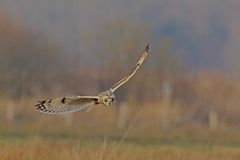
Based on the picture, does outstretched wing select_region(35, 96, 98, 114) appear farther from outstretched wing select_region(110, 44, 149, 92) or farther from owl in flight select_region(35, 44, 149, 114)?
outstretched wing select_region(110, 44, 149, 92)

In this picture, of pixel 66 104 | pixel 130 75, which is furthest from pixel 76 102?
pixel 130 75

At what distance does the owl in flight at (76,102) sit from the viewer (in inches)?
174

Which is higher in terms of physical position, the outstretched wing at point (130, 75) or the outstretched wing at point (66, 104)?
the outstretched wing at point (130, 75)

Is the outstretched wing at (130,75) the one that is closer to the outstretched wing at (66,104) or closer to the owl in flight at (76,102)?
the owl in flight at (76,102)

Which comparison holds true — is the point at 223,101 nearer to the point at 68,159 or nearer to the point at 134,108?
the point at 134,108

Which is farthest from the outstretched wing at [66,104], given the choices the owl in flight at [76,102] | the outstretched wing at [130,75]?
the outstretched wing at [130,75]

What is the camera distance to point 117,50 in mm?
37094

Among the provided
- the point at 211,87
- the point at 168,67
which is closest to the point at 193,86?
the point at 211,87

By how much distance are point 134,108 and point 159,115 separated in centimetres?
240

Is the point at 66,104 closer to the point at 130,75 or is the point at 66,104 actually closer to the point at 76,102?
the point at 76,102

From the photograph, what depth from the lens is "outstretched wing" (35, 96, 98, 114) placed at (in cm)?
448

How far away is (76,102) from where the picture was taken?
457 cm

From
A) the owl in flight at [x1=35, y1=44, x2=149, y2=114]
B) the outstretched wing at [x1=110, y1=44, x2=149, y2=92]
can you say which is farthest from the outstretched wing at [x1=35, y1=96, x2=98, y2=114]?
the outstretched wing at [x1=110, y1=44, x2=149, y2=92]

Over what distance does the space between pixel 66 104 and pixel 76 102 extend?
0.19ft
